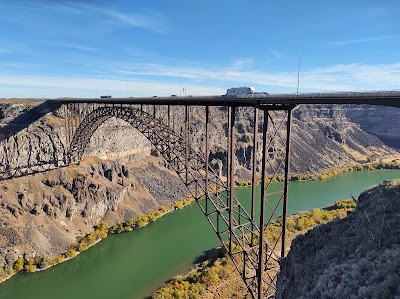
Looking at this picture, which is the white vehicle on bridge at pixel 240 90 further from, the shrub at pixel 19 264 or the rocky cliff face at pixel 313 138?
the rocky cliff face at pixel 313 138

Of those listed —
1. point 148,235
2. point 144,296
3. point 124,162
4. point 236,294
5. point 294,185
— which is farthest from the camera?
point 294,185

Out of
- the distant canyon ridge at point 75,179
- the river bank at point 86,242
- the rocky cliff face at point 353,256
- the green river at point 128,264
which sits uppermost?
the rocky cliff face at point 353,256

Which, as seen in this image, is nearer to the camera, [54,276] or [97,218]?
[54,276]

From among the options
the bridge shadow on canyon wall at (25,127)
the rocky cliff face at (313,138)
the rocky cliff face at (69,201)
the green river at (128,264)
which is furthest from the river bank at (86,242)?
the rocky cliff face at (313,138)

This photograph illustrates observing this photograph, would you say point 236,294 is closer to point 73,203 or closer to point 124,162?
point 73,203

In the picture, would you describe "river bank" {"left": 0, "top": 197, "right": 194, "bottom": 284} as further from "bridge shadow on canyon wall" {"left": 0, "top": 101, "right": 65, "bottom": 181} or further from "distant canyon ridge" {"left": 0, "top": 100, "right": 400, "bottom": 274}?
"bridge shadow on canyon wall" {"left": 0, "top": 101, "right": 65, "bottom": 181}

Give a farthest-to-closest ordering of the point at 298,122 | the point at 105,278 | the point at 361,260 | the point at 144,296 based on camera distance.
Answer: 1. the point at 298,122
2. the point at 105,278
3. the point at 144,296
4. the point at 361,260

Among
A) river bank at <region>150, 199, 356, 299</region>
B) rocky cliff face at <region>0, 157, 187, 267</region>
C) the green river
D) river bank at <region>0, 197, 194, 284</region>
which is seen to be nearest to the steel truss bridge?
river bank at <region>150, 199, 356, 299</region>

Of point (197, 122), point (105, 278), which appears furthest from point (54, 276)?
point (197, 122)
